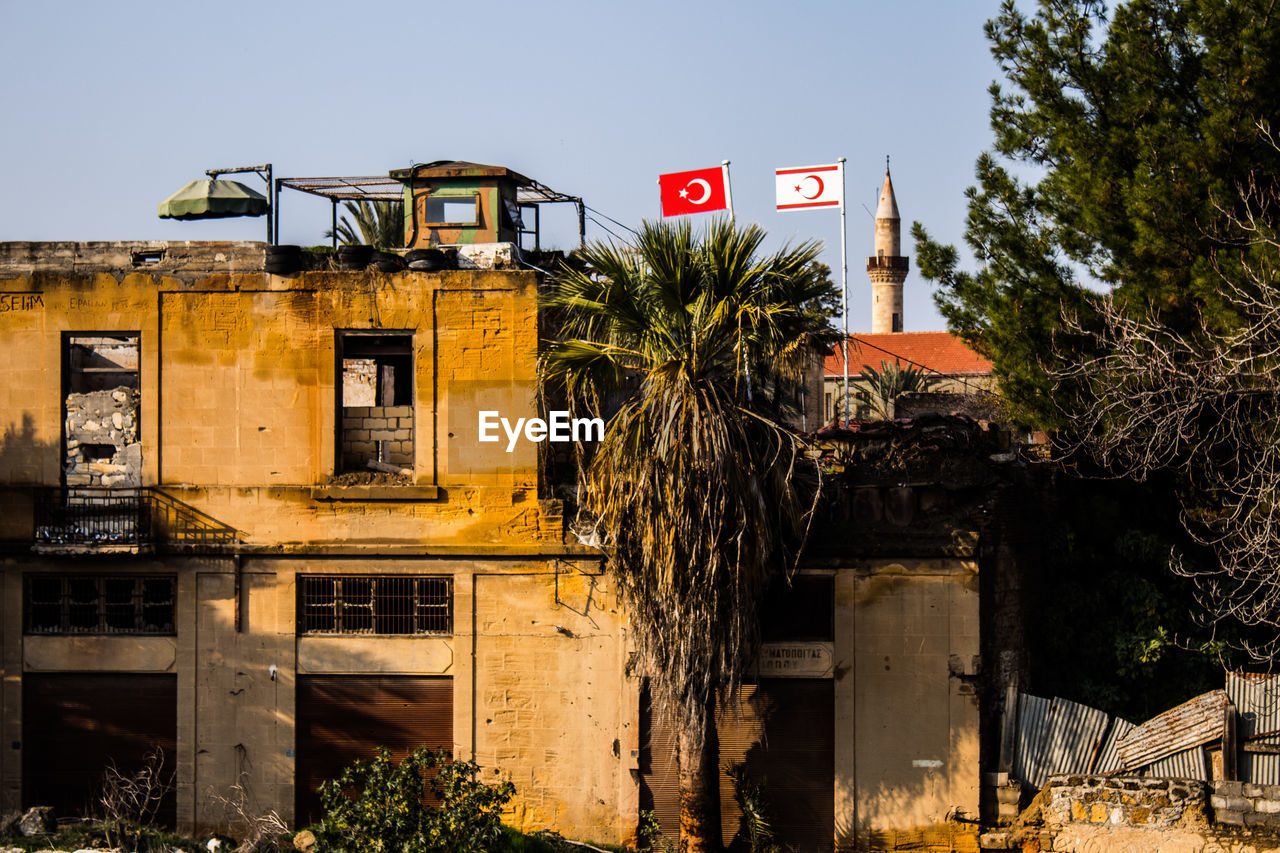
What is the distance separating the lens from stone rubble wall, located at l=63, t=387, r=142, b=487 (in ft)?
56.4

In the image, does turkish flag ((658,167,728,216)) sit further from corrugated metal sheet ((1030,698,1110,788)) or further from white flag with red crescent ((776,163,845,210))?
corrugated metal sheet ((1030,698,1110,788))

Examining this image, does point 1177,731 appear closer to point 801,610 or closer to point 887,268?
point 801,610

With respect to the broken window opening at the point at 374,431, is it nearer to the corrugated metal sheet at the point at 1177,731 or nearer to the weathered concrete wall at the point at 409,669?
the weathered concrete wall at the point at 409,669

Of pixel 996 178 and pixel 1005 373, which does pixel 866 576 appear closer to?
pixel 1005 373

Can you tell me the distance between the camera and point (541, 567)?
644 inches

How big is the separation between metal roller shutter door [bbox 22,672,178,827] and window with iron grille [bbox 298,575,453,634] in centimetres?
214

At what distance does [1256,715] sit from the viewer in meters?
15.4

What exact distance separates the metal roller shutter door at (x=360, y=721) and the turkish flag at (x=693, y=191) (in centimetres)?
969

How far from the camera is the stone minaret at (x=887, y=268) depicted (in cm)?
A: 6888

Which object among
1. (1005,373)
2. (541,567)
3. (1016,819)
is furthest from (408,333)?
(1016,819)

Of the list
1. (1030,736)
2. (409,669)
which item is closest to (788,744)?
(1030,736)

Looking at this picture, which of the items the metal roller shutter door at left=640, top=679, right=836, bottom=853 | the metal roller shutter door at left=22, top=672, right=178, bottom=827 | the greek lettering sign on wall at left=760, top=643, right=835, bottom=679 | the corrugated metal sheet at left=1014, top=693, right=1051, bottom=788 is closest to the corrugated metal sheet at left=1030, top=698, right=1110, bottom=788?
the corrugated metal sheet at left=1014, top=693, right=1051, bottom=788

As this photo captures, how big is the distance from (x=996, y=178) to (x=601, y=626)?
8.57m

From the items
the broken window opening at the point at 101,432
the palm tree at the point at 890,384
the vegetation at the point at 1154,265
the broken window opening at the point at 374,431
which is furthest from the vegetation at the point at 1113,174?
the palm tree at the point at 890,384
